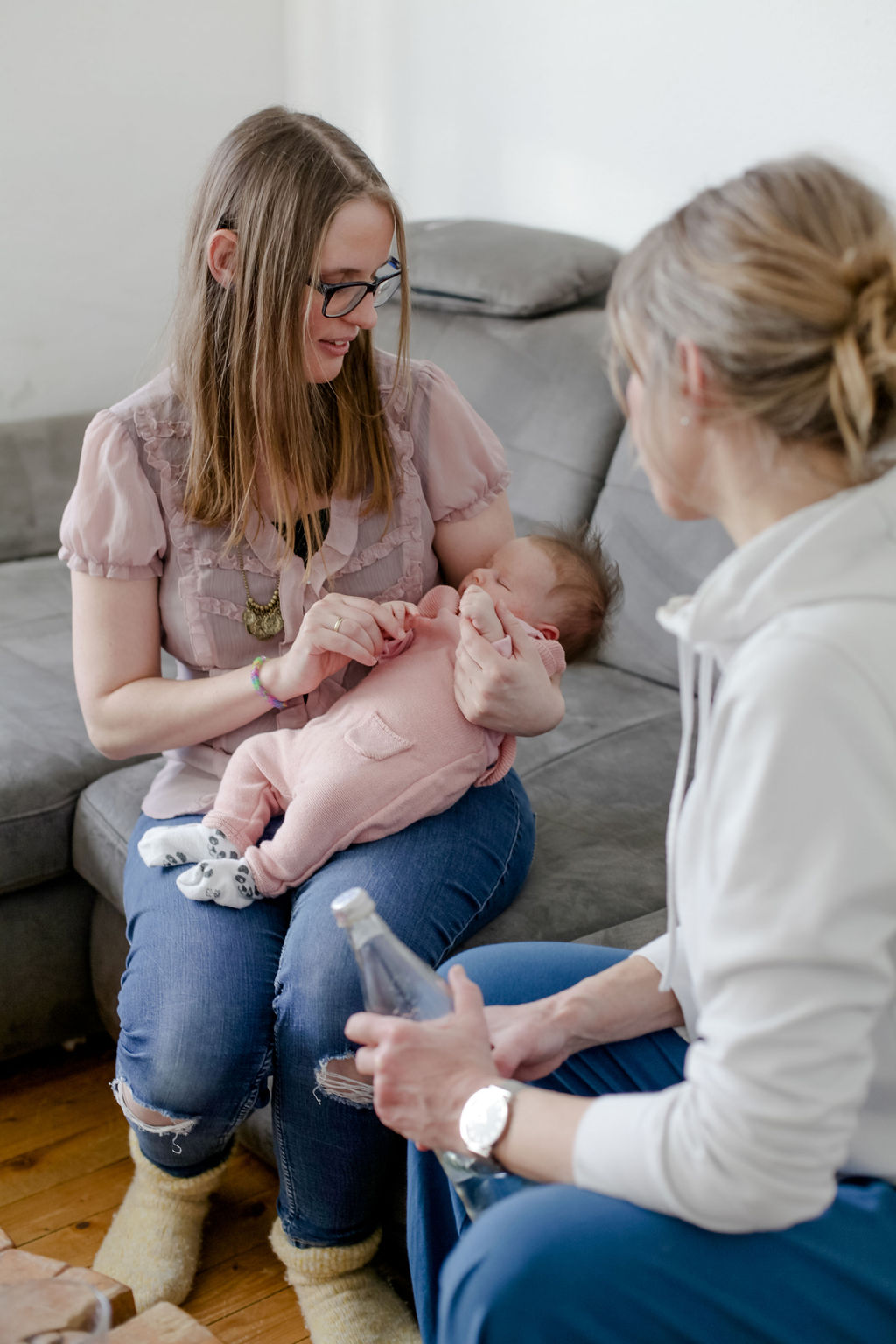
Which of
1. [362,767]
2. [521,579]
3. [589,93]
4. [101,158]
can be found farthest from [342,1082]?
[101,158]

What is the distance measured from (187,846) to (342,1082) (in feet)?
1.05

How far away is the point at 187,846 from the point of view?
56.9 inches

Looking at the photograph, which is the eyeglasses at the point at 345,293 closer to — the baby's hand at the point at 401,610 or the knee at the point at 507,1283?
the baby's hand at the point at 401,610

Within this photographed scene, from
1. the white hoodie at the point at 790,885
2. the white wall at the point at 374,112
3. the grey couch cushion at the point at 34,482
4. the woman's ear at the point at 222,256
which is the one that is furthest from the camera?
the grey couch cushion at the point at 34,482

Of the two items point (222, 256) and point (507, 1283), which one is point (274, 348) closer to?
point (222, 256)

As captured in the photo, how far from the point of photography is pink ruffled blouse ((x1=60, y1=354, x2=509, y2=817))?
1.49 m

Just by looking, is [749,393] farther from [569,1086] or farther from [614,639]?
[614,639]

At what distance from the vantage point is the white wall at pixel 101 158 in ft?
9.84

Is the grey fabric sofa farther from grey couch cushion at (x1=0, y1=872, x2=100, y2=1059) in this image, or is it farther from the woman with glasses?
the woman with glasses

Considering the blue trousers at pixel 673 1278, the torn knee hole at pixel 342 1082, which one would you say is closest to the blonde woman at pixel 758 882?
the blue trousers at pixel 673 1278

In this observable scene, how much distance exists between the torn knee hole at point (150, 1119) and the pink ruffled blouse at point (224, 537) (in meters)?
0.33

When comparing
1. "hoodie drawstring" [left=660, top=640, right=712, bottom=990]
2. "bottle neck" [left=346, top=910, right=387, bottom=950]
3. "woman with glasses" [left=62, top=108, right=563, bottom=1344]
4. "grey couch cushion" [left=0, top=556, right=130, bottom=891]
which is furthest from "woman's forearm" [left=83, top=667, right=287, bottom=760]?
"hoodie drawstring" [left=660, top=640, right=712, bottom=990]

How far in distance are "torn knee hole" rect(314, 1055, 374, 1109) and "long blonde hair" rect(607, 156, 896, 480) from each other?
81 centimetres

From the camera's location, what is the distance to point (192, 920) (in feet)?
4.59
